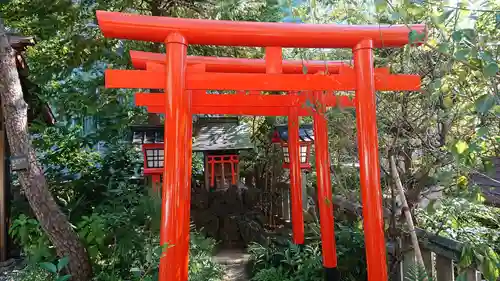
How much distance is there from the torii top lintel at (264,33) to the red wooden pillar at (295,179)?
93.6 inches

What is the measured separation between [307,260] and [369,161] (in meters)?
2.08

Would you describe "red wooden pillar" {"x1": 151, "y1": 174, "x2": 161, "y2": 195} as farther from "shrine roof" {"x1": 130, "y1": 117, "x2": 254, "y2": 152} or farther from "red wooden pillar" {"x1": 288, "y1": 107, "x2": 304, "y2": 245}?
"red wooden pillar" {"x1": 288, "y1": 107, "x2": 304, "y2": 245}

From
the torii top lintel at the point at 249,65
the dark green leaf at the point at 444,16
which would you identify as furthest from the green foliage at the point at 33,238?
the dark green leaf at the point at 444,16

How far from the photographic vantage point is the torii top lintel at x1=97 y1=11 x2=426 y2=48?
111 inches

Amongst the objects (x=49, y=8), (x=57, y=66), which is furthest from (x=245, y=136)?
(x=49, y=8)

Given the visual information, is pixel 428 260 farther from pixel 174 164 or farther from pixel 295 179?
pixel 295 179

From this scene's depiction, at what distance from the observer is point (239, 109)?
16.3 ft

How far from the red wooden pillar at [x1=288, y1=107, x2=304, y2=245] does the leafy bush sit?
0.22 m

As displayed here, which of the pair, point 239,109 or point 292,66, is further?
point 239,109

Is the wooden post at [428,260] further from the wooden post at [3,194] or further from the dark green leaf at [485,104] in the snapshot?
the wooden post at [3,194]

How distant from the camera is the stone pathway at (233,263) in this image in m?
5.34

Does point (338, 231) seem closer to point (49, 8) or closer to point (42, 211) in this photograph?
point (42, 211)

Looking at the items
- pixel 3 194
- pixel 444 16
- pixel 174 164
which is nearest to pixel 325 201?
pixel 174 164

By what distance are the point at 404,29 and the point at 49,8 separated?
5584 millimetres
